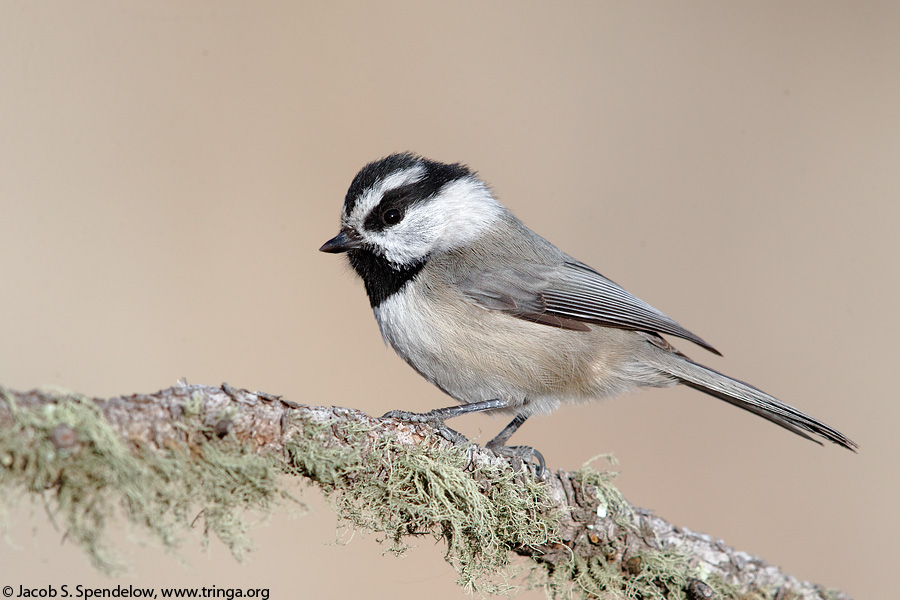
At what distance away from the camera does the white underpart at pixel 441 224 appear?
88.8 inches

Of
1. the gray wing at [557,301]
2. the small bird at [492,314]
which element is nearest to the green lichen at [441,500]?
the small bird at [492,314]

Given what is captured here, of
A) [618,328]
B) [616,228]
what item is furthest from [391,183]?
[616,228]

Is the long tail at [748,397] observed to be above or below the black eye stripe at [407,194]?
below

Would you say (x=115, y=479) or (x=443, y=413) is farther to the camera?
(x=443, y=413)

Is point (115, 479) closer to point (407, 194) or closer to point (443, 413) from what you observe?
point (443, 413)

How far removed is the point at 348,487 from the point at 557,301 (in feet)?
3.67

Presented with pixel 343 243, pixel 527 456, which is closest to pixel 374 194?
pixel 343 243

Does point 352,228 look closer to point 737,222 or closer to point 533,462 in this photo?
point 533,462

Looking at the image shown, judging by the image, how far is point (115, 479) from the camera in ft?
3.46

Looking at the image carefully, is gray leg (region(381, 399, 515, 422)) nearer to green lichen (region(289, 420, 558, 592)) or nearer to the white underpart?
green lichen (region(289, 420, 558, 592))

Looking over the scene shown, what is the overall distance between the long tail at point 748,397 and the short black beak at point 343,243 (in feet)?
3.75

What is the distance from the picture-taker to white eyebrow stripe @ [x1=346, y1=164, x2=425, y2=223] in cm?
225

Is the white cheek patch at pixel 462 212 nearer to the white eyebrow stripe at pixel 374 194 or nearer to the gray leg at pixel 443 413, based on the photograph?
the white eyebrow stripe at pixel 374 194

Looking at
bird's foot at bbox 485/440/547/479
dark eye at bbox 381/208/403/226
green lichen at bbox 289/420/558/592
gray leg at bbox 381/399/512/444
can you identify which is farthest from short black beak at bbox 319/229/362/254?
green lichen at bbox 289/420/558/592
